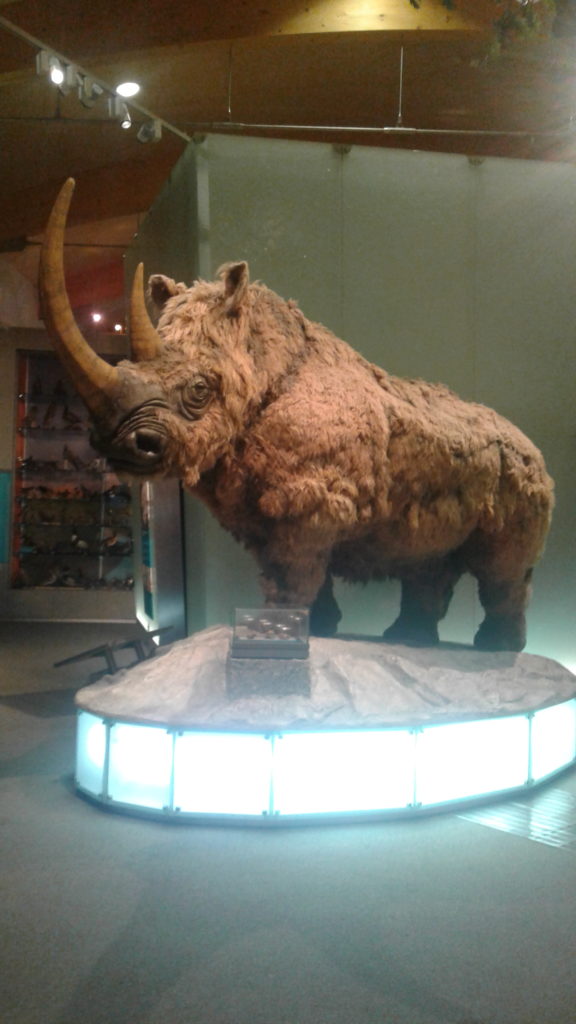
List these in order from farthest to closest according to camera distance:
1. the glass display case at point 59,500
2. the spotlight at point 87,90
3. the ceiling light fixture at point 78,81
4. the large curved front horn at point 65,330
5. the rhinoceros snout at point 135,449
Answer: the glass display case at point 59,500, the spotlight at point 87,90, the ceiling light fixture at point 78,81, the rhinoceros snout at point 135,449, the large curved front horn at point 65,330

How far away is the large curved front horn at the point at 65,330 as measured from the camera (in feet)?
8.18

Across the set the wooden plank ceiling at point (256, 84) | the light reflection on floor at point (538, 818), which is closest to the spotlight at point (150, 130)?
the wooden plank ceiling at point (256, 84)

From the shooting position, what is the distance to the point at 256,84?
21.5ft

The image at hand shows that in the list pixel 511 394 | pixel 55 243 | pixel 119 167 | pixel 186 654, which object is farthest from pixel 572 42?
pixel 119 167

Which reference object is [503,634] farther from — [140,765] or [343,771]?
[140,765]

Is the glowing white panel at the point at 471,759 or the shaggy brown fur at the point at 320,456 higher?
the shaggy brown fur at the point at 320,456

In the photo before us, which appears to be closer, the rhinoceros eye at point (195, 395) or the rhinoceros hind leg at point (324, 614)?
the rhinoceros eye at point (195, 395)

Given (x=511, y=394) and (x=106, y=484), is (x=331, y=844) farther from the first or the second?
(x=106, y=484)

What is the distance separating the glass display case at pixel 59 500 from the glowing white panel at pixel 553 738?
6.22 m

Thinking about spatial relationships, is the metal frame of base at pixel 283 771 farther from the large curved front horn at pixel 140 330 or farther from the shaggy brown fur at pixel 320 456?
the large curved front horn at pixel 140 330

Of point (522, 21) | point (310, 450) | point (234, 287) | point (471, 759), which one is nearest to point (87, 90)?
point (234, 287)

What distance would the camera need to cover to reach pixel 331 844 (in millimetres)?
2537

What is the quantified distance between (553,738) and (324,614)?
1141 mm

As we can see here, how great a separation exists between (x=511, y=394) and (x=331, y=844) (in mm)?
3207
